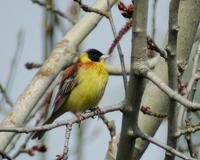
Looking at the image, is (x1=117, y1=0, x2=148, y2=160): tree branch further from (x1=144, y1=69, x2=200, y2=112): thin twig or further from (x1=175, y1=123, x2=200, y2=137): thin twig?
(x1=175, y1=123, x2=200, y2=137): thin twig

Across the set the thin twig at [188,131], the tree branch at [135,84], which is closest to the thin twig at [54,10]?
the tree branch at [135,84]

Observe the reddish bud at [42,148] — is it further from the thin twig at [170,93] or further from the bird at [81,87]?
the thin twig at [170,93]

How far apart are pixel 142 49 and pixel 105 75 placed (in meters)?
3.83

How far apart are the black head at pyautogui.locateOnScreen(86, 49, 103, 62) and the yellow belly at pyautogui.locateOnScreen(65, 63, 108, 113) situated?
1.68 ft

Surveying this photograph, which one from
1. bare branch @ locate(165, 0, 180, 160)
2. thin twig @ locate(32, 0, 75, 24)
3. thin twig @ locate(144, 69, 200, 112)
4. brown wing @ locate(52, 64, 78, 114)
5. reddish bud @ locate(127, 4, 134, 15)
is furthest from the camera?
brown wing @ locate(52, 64, 78, 114)

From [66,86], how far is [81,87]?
9.0 inches

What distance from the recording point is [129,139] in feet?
12.3

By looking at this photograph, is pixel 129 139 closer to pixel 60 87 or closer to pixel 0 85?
pixel 0 85

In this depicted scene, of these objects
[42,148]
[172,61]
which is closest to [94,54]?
[42,148]

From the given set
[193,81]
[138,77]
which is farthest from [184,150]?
[138,77]

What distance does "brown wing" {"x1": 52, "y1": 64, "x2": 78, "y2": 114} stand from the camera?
7.35 metres

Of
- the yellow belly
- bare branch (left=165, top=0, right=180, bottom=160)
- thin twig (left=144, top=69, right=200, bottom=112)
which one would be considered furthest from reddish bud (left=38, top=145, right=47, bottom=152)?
thin twig (left=144, top=69, right=200, bottom=112)

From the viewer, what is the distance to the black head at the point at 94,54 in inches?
311

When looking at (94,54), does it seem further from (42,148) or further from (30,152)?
(42,148)
